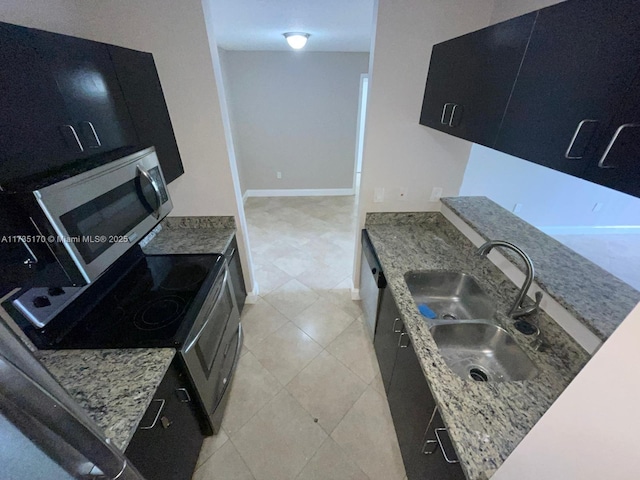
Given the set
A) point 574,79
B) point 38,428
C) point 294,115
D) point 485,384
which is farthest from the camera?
point 294,115

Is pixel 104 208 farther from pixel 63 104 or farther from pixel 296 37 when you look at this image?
pixel 296 37

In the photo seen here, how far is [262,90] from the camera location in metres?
4.34

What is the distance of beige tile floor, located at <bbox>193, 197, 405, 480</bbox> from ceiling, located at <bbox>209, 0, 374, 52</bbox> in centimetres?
237

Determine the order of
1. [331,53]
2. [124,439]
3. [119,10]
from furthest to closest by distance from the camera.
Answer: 1. [331,53]
2. [119,10]
3. [124,439]

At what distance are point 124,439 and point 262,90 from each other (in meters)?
4.72

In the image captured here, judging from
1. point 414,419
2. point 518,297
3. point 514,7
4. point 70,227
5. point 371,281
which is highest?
point 514,7

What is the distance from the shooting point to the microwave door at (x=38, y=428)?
32 cm

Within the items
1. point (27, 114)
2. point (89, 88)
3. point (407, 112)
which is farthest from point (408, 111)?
point (27, 114)

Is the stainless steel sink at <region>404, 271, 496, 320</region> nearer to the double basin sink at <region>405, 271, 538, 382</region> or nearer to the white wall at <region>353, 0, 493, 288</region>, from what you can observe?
the double basin sink at <region>405, 271, 538, 382</region>

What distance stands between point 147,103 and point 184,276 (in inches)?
39.5

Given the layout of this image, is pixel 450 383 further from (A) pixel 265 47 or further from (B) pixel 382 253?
(A) pixel 265 47

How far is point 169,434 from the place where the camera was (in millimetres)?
1135

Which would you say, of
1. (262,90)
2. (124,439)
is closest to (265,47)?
(262,90)

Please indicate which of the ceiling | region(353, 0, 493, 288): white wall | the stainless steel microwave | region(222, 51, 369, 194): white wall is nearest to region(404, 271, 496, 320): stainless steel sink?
region(353, 0, 493, 288): white wall
